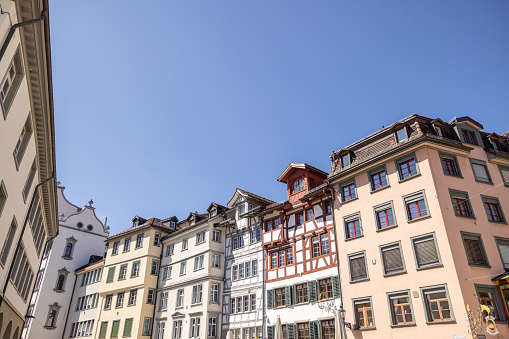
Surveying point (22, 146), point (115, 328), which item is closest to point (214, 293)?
point (115, 328)

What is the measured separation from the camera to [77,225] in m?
56.2

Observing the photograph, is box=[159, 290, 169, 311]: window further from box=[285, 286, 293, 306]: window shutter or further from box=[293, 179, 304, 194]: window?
box=[293, 179, 304, 194]: window

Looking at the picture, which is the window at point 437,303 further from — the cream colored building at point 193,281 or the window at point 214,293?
the window at point 214,293

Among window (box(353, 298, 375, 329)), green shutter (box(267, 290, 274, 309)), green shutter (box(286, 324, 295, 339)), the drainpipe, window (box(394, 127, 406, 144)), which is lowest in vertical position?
green shutter (box(286, 324, 295, 339))

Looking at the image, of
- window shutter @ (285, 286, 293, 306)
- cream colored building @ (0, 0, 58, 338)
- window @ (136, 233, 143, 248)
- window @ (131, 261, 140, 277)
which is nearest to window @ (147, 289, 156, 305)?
window @ (131, 261, 140, 277)

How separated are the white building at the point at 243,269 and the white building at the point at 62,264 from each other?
2830cm

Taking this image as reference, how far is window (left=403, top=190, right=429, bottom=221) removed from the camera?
24234 mm

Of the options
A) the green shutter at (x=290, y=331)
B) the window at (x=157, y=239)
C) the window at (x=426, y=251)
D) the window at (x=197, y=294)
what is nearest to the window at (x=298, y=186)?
the green shutter at (x=290, y=331)

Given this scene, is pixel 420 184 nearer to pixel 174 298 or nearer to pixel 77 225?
pixel 174 298

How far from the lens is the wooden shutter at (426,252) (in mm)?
22695

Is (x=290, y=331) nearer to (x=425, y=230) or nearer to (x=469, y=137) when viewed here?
(x=425, y=230)

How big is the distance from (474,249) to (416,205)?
4227 mm

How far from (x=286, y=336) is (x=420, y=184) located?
50.5 ft

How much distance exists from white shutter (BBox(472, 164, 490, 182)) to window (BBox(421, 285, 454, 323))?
30.9ft
